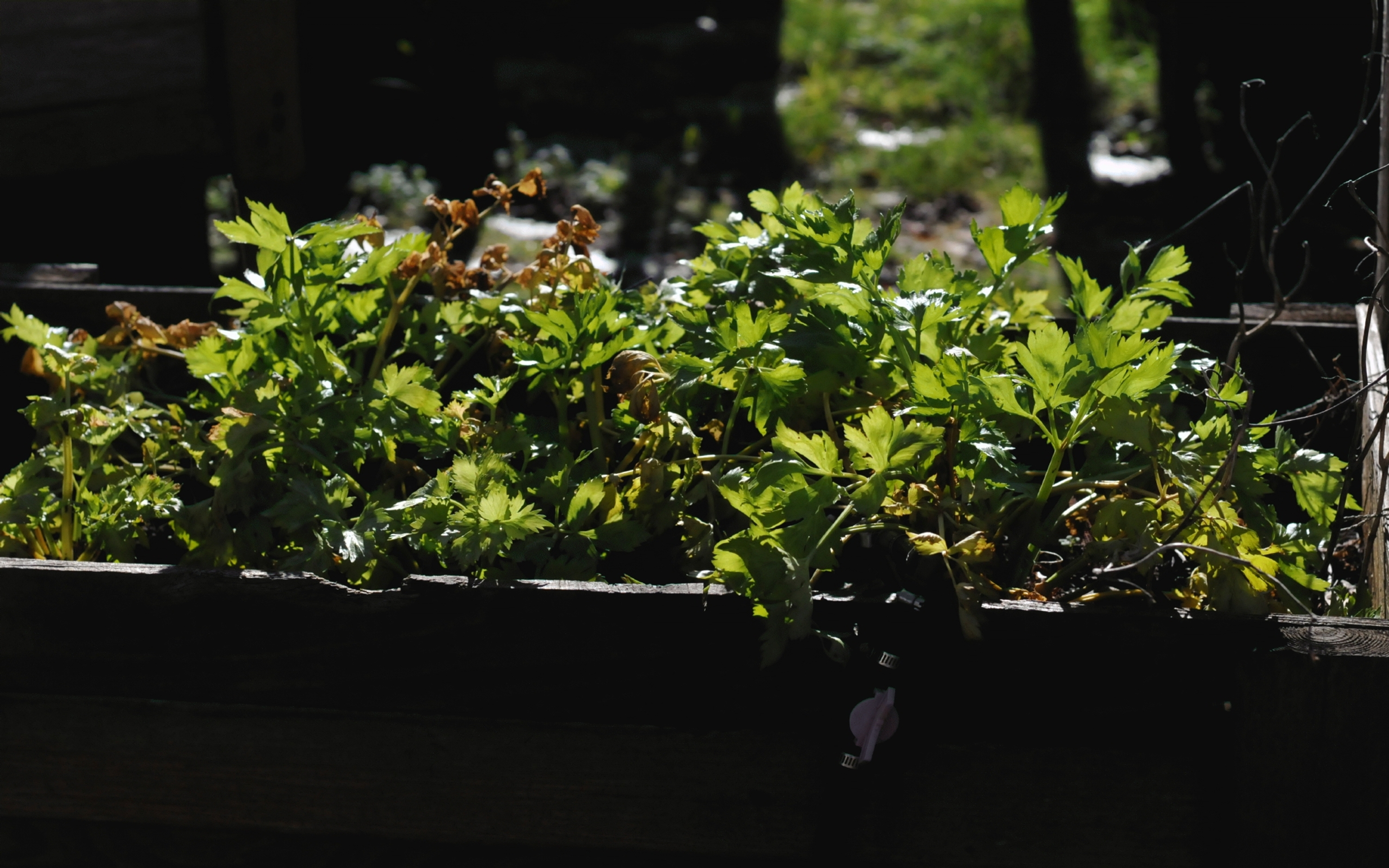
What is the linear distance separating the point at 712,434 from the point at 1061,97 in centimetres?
572

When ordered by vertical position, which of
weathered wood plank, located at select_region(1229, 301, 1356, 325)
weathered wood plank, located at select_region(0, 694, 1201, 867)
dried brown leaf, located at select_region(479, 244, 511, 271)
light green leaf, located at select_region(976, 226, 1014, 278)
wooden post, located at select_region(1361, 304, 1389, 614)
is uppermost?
light green leaf, located at select_region(976, 226, 1014, 278)

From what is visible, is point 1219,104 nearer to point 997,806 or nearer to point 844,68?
point 844,68

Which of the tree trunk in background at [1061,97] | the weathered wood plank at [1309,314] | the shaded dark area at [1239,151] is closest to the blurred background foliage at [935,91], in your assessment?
the tree trunk in background at [1061,97]

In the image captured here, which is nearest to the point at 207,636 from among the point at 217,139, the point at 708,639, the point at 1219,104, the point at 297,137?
the point at 708,639

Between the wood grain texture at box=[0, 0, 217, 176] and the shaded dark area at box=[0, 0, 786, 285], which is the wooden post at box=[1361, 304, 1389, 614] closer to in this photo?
the shaded dark area at box=[0, 0, 786, 285]

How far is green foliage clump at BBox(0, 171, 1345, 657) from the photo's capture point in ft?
4.13

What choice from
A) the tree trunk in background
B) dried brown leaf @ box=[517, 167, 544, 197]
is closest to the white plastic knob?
dried brown leaf @ box=[517, 167, 544, 197]

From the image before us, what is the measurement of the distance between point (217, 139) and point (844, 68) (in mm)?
4921

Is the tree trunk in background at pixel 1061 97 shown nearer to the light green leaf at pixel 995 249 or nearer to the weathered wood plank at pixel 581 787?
the light green leaf at pixel 995 249

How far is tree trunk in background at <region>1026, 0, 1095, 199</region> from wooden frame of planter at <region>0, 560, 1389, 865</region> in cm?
485

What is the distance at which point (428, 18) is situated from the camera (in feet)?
15.8

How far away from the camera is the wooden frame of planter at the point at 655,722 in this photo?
3.99 feet

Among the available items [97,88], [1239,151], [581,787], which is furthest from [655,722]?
[1239,151]

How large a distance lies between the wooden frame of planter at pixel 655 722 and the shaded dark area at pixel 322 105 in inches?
81.0
